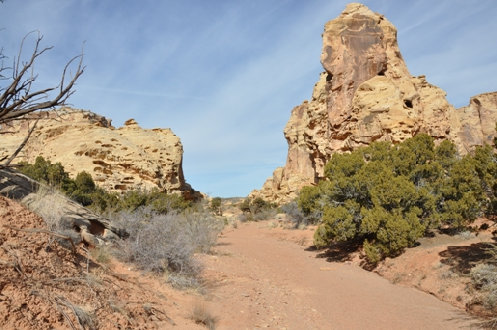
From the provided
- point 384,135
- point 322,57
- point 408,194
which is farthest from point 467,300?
point 322,57

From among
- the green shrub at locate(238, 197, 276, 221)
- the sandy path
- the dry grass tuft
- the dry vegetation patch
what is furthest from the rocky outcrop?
the dry vegetation patch

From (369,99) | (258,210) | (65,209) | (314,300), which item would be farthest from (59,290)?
(258,210)

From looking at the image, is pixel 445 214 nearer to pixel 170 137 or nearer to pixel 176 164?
pixel 176 164

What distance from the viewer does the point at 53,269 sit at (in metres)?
4.28

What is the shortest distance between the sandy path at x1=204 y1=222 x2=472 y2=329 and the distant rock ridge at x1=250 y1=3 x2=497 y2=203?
13962 millimetres

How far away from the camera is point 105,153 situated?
23.2 metres

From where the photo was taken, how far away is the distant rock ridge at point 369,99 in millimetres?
22625

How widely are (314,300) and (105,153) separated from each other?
1944 centimetres

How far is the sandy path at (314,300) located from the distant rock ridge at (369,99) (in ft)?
45.8

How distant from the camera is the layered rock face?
72.5 ft

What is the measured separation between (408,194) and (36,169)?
16.9 m

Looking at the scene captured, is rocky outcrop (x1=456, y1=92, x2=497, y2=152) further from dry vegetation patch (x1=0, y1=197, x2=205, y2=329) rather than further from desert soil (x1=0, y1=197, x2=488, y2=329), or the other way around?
dry vegetation patch (x1=0, y1=197, x2=205, y2=329)

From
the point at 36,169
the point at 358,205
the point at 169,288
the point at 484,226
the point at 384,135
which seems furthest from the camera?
the point at 384,135

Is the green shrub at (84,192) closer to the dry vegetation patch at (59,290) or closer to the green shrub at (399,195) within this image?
the green shrub at (399,195)
